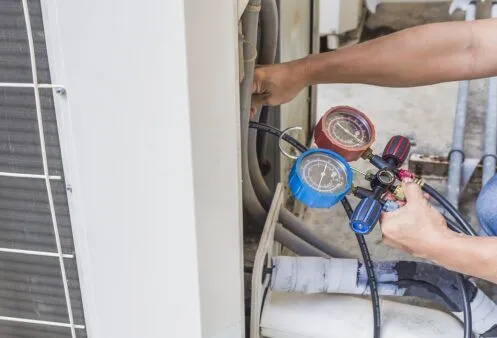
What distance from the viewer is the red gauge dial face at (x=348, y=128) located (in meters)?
1.01

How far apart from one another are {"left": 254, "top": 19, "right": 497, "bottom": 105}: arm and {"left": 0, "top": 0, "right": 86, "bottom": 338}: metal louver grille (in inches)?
18.8

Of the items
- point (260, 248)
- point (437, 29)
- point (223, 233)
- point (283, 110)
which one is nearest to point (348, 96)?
point (283, 110)

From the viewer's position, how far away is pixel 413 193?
34.4 inches

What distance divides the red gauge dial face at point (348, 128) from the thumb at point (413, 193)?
0.14 metres

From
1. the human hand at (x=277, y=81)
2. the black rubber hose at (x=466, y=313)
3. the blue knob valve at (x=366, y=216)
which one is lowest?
the black rubber hose at (x=466, y=313)

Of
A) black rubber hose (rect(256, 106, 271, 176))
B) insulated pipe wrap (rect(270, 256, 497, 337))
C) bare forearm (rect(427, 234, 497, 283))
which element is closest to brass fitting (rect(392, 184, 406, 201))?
bare forearm (rect(427, 234, 497, 283))

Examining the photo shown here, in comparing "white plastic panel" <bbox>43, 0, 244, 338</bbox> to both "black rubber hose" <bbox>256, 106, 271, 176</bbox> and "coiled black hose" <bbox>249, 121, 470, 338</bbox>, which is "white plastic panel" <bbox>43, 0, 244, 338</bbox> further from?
"black rubber hose" <bbox>256, 106, 271, 176</bbox>

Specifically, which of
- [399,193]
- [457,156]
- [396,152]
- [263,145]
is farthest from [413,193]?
[457,156]

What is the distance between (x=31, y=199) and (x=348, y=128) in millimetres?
580

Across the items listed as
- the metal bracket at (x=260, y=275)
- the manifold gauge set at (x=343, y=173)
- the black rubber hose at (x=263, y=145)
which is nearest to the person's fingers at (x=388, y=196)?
the manifold gauge set at (x=343, y=173)

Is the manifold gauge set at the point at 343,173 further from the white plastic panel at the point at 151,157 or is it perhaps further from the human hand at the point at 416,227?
the white plastic panel at the point at 151,157

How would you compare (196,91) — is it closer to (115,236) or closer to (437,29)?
(115,236)

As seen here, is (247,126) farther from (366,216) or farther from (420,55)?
(420,55)

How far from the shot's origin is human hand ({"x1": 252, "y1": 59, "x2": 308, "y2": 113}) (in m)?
1.07
